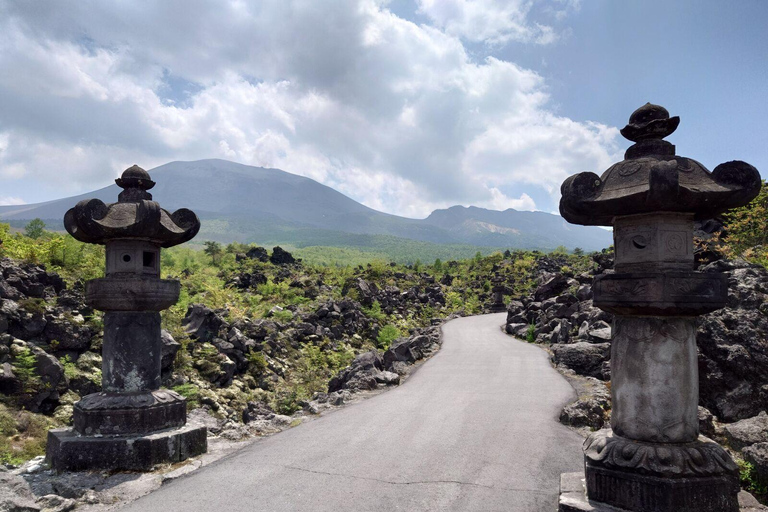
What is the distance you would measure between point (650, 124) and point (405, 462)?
5.22 meters

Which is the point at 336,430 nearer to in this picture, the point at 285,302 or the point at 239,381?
the point at 239,381

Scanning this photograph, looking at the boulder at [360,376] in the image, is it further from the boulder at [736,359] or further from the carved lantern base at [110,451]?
the boulder at [736,359]

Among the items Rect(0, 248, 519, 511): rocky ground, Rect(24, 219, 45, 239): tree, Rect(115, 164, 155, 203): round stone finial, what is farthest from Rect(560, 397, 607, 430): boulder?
Rect(24, 219, 45, 239): tree

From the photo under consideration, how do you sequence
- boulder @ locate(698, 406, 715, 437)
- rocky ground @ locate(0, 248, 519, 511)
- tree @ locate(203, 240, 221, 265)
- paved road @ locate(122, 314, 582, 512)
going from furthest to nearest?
tree @ locate(203, 240, 221, 265), boulder @ locate(698, 406, 715, 437), rocky ground @ locate(0, 248, 519, 511), paved road @ locate(122, 314, 582, 512)

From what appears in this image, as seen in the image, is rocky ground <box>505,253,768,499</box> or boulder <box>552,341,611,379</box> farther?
boulder <box>552,341,611,379</box>

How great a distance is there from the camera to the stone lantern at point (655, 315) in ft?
14.3

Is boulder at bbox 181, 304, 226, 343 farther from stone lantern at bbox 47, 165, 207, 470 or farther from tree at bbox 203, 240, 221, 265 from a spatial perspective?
tree at bbox 203, 240, 221, 265

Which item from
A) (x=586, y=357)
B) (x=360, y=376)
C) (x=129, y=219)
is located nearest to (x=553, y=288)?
(x=586, y=357)

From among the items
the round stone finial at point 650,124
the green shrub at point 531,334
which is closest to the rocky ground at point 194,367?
the green shrub at point 531,334

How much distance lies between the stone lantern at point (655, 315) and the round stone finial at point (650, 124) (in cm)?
1

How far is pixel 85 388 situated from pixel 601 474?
35.6 ft

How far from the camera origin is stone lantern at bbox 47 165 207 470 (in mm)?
6145

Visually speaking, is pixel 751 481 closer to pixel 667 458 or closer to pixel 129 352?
pixel 667 458

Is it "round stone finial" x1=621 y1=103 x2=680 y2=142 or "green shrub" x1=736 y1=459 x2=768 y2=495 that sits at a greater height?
"round stone finial" x1=621 y1=103 x2=680 y2=142
